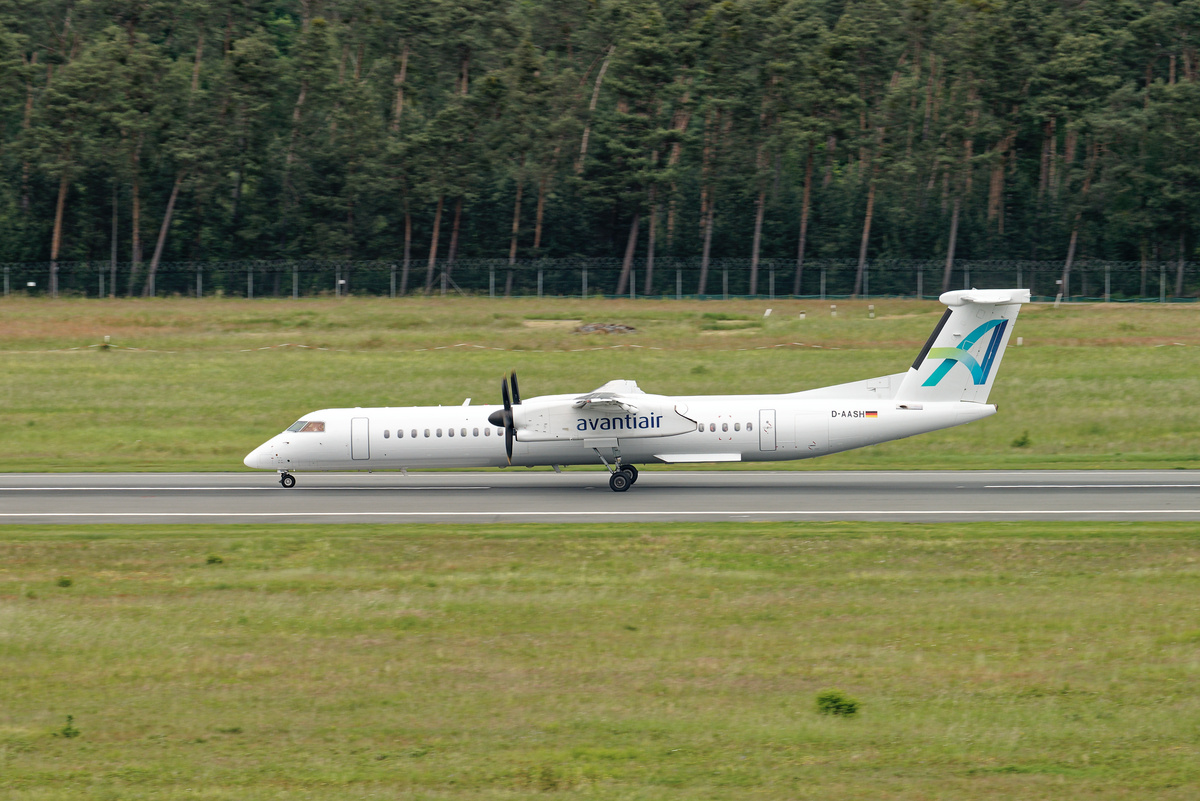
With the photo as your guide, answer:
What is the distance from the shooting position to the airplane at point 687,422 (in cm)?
2889

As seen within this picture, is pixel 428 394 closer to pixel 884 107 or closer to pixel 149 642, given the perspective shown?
pixel 149 642

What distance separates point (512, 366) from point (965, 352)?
23.1 meters

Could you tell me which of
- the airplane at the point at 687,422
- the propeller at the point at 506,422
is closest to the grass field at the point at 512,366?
the airplane at the point at 687,422

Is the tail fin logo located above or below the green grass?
above

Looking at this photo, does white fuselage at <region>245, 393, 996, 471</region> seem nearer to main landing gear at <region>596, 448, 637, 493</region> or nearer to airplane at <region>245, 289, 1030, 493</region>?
airplane at <region>245, 289, 1030, 493</region>

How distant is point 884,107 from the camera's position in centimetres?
8000

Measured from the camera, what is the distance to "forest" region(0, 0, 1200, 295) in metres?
73.5

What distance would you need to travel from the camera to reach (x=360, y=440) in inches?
1185

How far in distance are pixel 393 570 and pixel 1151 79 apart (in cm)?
7818

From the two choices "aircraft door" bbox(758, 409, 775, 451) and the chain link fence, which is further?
the chain link fence

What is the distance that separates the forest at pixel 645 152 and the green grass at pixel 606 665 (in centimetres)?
5088

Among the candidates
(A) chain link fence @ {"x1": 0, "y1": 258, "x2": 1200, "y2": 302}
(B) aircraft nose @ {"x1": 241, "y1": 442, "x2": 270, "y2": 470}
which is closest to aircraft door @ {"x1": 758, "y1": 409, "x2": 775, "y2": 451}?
(B) aircraft nose @ {"x1": 241, "y1": 442, "x2": 270, "y2": 470}

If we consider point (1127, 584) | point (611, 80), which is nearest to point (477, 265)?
point (611, 80)

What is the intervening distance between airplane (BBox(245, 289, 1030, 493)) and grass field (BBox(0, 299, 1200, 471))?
15.1 feet
